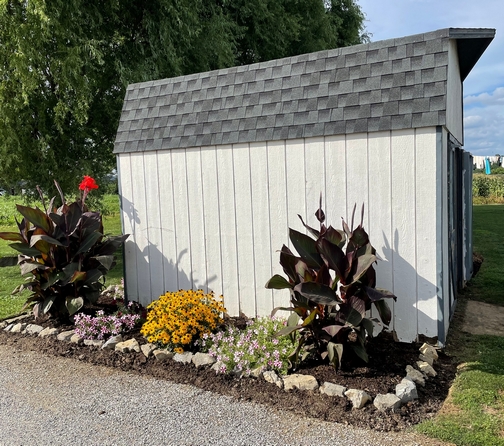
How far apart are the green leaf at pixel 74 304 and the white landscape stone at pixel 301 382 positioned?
8.01ft

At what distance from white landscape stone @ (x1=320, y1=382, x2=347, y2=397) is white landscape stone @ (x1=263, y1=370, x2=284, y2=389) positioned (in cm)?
32

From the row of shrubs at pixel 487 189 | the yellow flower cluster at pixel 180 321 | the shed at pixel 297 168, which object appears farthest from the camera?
the row of shrubs at pixel 487 189

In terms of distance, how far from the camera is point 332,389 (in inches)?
128

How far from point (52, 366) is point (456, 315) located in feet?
13.3

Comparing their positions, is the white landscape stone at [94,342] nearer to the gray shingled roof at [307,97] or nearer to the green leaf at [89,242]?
the green leaf at [89,242]

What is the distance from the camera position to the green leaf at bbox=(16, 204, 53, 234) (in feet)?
15.4

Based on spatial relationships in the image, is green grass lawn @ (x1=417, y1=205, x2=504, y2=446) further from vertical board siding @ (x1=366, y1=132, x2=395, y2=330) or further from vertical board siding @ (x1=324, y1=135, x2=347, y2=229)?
vertical board siding @ (x1=324, y1=135, x2=347, y2=229)

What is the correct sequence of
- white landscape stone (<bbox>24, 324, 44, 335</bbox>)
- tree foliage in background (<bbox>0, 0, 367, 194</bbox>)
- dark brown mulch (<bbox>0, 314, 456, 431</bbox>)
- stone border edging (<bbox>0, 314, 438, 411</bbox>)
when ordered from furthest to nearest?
tree foliage in background (<bbox>0, 0, 367, 194</bbox>) < white landscape stone (<bbox>24, 324, 44, 335</bbox>) < stone border edging (<bbox>0, 314, 438, 411</bbox>) < dark brown mulch (<bbox>0, 314, 456, 431</bbox>)

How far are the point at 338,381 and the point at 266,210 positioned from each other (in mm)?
1835

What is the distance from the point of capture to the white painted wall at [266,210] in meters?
3.90

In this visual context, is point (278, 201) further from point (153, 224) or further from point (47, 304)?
point (47, 304)

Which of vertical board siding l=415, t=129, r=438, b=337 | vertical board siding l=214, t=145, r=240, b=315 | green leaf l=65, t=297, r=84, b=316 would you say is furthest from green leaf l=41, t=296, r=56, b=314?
vertical board siding l=415, t=129, r=438, b=337

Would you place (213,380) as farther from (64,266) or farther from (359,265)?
(64,266)

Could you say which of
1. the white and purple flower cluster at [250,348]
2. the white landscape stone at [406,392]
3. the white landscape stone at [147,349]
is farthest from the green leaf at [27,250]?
the white landscape stone at [406,392]
